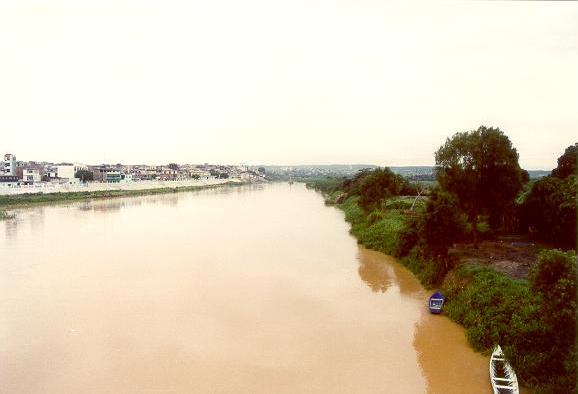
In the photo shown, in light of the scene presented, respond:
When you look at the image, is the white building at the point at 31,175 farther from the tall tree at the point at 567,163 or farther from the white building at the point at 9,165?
the tall tree at the point at 567,163

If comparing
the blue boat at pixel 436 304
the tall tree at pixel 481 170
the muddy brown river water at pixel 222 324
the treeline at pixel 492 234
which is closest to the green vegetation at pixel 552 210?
the treeline at pixel 492 234

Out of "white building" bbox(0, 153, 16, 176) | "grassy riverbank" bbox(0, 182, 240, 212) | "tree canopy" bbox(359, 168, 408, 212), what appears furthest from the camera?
"white building" bbox(0, 153, 16, 176)

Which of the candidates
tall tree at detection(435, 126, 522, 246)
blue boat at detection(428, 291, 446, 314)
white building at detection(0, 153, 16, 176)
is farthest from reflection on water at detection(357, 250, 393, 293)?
white building at detection(0, 153, 16, 176)

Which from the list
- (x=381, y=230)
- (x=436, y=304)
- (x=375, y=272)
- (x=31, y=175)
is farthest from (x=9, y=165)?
(x=436, y=304)

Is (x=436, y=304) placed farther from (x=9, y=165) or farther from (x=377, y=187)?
(x=9, y=165)

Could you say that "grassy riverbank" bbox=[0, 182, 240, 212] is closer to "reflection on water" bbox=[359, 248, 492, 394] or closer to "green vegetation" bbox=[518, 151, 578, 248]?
"reflection on water" bbox=[359, 248, 492, 394]

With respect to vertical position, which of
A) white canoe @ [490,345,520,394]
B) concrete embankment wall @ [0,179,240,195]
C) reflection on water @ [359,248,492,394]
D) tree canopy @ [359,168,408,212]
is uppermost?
tree canopy @ [359,168,408,212]
